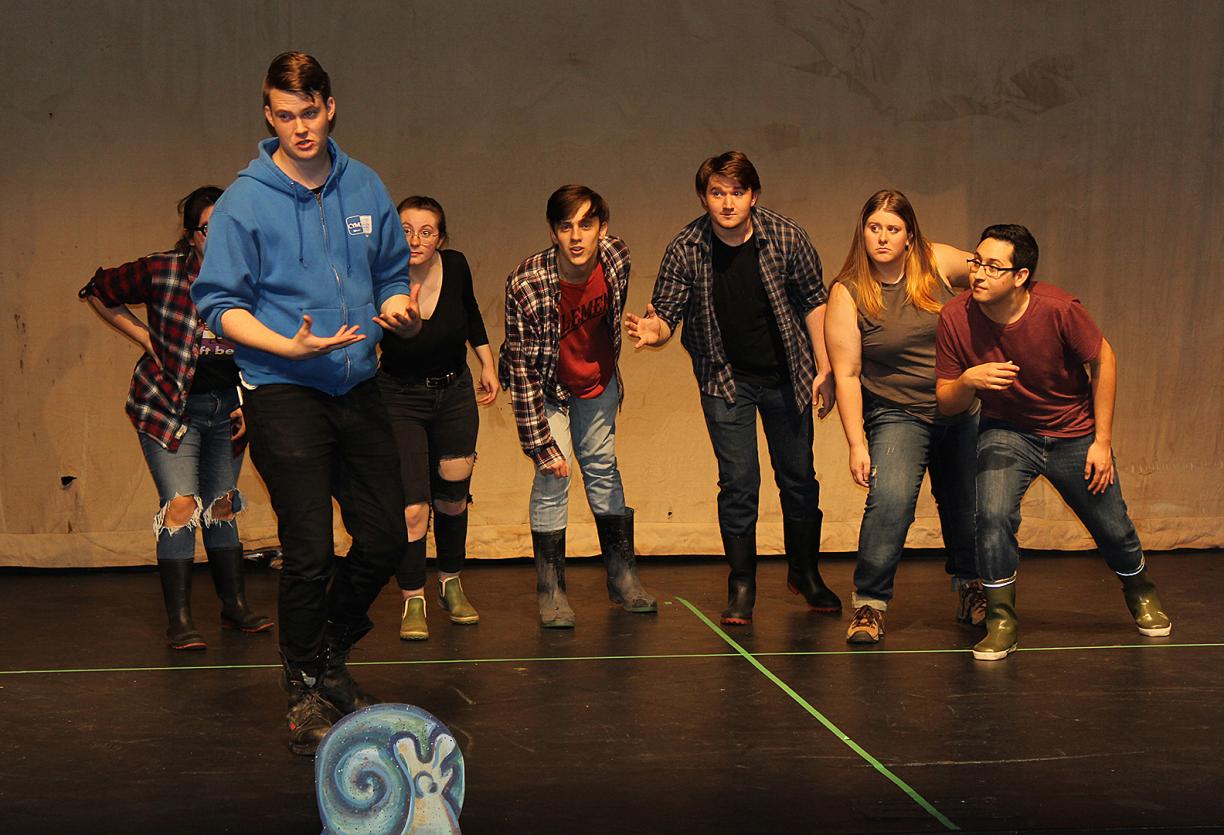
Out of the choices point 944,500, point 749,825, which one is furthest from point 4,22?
point 749,825

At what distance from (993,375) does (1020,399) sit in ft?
0.81

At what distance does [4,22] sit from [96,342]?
1280 mm

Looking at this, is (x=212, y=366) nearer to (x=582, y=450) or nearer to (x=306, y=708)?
(x=582, y=450)

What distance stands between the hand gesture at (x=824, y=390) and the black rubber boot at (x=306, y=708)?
189 centimetres

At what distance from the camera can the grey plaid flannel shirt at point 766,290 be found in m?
4.55

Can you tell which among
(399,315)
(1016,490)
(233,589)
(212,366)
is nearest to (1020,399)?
(1016,490)

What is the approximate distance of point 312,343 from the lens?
3061mm

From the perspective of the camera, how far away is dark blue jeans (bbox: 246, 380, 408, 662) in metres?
3.27

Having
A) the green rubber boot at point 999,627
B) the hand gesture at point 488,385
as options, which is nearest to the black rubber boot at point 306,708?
the hand gesture at point 488,385

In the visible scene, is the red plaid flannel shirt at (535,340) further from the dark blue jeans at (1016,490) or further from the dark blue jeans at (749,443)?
the dark blue jeans at (1016,490)

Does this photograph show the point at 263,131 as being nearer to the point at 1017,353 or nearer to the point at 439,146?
the point at 439,146

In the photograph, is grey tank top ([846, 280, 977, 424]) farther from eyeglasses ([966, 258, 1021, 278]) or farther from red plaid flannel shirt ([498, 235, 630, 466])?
red plaid flannel shirt ([498, 235, 630, 466])

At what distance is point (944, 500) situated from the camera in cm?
461

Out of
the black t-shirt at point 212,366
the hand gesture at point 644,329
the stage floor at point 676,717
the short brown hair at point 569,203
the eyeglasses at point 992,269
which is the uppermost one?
the short brown hair at point 569,203
